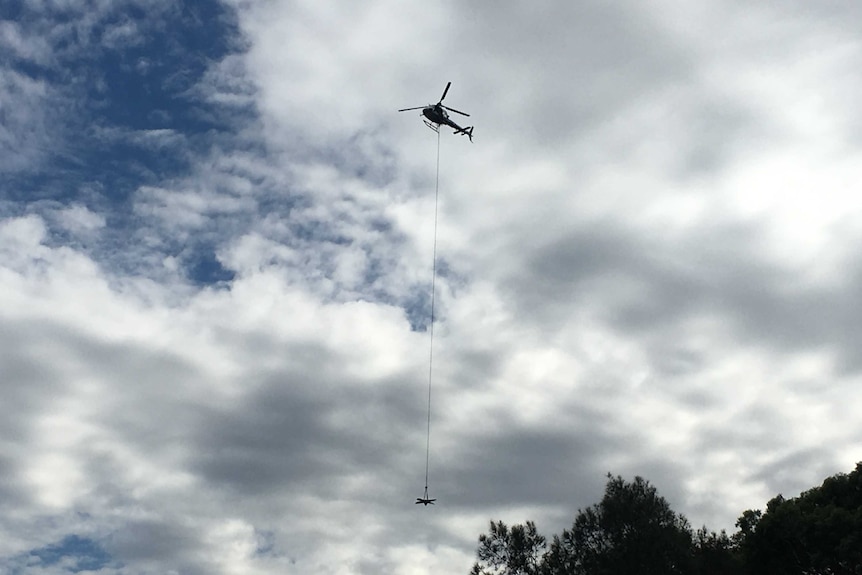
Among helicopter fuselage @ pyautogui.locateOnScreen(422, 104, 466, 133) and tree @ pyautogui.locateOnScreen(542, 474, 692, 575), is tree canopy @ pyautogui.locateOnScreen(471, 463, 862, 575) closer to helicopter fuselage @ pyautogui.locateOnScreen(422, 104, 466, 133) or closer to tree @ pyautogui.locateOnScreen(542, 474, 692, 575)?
tree @ pyautogui.locateOnScreen(542, 474, 692, 575)

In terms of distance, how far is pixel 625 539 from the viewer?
76.8 meters

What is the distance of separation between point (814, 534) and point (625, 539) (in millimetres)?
19391

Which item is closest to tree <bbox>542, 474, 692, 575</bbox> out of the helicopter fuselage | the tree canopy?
the tree canopy

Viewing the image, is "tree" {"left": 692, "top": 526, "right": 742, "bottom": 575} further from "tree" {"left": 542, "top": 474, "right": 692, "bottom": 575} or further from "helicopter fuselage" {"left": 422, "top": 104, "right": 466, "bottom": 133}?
"helicopter fuselage" {"left": 422, "top": 104, "right": 466, "bottom": 133}

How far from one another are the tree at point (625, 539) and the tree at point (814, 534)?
32.8 feet

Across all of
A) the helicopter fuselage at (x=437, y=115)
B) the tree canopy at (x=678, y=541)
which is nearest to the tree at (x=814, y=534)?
the tree canopy at (x=678, y=541)

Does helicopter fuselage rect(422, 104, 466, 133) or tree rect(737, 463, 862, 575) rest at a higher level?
helicopter fuselage rect(422, 104, 466, 133)

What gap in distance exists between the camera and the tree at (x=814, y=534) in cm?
7744

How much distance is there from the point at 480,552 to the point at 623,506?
52.1 feet

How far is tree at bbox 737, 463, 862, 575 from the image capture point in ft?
254

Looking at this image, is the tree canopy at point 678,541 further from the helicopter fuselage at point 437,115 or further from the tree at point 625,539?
the helicopter fuselage at point 437,115

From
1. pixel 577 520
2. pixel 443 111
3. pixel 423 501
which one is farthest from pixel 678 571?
pixel 443 111

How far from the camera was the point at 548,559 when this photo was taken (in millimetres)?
82188

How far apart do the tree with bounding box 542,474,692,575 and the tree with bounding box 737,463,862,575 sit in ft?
32.8
